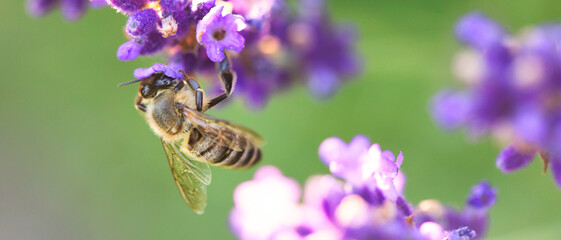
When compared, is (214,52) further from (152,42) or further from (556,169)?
(556,169)

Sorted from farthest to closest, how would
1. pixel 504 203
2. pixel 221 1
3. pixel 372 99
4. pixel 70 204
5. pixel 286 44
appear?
pixel 70 204 < pixel 372 99 < pixel 504 203 < pixel 286 44 < pixel 221 1

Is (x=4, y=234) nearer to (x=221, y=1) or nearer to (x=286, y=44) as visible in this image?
(x=286, y=44)

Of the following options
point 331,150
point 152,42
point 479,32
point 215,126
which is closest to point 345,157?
point 331,150

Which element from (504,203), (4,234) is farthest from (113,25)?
(504,203)

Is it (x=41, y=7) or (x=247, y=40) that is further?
(x=41, y=7)

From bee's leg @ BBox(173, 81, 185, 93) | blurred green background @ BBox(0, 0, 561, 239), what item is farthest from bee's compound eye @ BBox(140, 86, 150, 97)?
blurred green background @ BBox(0, 0, 561, 239)
